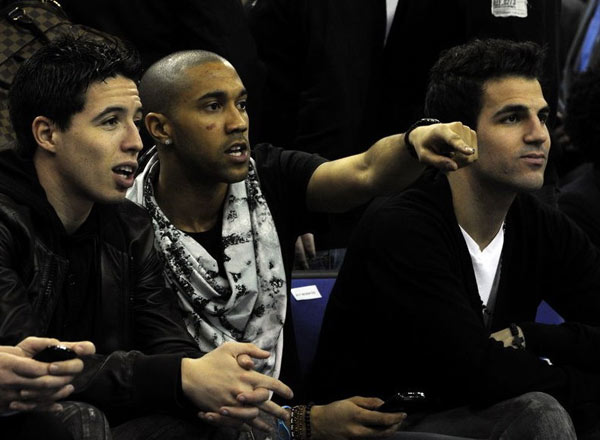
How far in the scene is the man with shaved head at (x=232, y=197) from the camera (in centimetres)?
375

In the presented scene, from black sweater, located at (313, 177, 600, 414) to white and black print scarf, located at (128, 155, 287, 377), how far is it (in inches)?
9.1

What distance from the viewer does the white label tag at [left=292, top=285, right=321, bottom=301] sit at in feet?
13.9

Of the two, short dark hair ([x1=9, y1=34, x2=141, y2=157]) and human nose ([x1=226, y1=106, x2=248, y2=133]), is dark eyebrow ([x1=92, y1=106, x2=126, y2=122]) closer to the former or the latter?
short dark hair ([x1=9, y1=34, x2=141, y2=157])

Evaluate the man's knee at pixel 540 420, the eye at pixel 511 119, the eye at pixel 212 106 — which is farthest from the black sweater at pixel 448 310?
the eye at pixel 212 106

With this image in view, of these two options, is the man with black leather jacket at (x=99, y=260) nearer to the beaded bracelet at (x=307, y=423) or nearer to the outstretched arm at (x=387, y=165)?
the beaded bracelet at (x=307, y=423)

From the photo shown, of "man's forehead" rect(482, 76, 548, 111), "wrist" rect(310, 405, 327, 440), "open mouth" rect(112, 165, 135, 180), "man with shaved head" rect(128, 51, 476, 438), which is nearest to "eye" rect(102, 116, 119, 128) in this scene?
"open mouth" rect(112, 165, 135, 180)

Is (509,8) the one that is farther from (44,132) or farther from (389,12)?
(44,132)

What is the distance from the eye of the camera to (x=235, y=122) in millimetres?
3902

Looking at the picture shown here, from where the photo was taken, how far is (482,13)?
4.58m

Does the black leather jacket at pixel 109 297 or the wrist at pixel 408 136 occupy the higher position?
the wrist at pixel 408 136

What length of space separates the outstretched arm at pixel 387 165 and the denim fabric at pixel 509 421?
67cm

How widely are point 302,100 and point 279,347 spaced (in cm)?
119

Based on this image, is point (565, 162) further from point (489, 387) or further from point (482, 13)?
point (489, 387)

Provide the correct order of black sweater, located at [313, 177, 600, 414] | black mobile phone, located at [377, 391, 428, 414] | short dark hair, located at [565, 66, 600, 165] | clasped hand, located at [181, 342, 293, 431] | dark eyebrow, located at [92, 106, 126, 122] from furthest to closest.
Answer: short dark hair, located at [565, 66, 600, 165] → black sweater, located at [313, 177, 600, 414] → black mobile phone, located at [377, 391, 428, 414] → dark eyebrow, located at [92, 106, 126, 122] → clasped hand, located at [181, 342, 293, 431]
